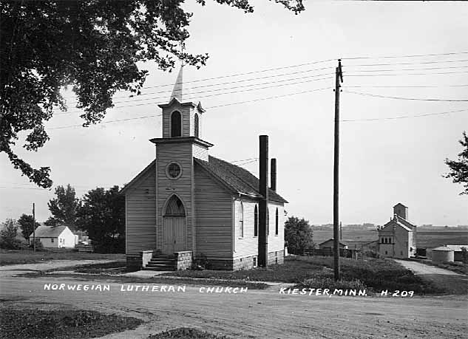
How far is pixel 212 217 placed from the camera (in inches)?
1054

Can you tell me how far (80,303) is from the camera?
49.1ft

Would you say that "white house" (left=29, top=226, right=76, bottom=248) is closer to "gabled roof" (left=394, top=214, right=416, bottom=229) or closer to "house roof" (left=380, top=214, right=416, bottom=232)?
"house roof" (left=380, top=214, right=416, bottom=232)

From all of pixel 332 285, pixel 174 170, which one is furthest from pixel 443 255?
pixel 332 285

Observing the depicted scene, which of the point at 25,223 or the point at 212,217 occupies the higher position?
the point at 212,217

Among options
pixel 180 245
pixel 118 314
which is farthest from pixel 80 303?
pixel 180 245

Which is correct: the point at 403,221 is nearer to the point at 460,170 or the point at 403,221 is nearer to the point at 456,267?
the point at 456,267

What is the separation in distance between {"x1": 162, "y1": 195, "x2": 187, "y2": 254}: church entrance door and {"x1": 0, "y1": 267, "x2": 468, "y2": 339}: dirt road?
7.30 meters

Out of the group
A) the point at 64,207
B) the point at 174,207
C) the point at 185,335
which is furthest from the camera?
the point at 64,207

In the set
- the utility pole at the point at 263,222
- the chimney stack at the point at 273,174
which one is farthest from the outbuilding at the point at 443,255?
the utility pole at the point at 263,222

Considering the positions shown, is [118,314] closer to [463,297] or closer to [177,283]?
[177,283]

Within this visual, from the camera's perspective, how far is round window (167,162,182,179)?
26.9 meters

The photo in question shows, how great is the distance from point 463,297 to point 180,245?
14428 millimetres

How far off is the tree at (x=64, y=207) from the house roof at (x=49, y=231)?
3.00 meters

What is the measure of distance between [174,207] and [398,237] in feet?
217
